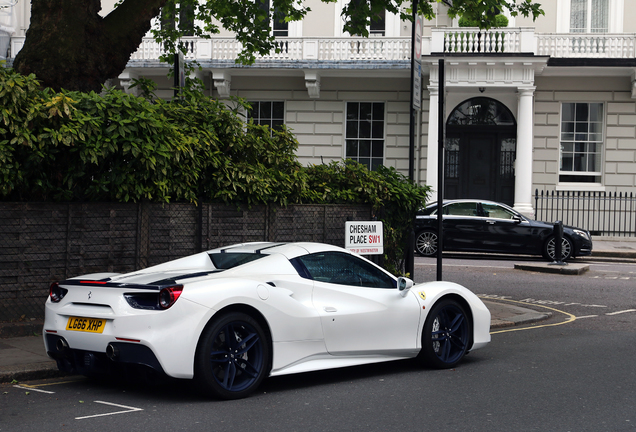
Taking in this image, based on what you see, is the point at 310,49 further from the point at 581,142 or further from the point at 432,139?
the point at 581,142

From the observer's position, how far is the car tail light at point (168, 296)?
568cm

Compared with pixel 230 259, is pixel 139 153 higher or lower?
higher

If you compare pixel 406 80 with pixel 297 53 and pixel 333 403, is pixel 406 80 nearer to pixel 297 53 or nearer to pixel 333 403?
pixel 297 53

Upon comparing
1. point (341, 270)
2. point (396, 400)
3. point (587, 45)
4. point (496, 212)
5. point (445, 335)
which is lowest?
point (396, 400)

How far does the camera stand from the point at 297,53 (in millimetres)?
25500

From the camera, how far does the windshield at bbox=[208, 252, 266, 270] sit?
22.1 ft

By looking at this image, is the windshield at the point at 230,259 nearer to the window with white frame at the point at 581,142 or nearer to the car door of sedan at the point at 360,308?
the car door of sedan at the point at 360,308

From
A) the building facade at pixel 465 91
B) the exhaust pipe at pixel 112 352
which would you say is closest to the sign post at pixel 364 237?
the exhaust pipe at pixel 112 352

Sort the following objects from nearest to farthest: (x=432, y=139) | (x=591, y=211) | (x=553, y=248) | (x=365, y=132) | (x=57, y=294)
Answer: (x=57, y=294)
(x=553, y=248)
(x=432, y=139)
(x=591, y=211)
(x=365, y=132)

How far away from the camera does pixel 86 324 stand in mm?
5953

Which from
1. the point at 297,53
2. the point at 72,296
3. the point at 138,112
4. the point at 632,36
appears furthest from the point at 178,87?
the point at 632,36

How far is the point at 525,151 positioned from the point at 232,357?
20.4 m

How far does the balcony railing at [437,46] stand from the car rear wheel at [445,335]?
1802 centimetres

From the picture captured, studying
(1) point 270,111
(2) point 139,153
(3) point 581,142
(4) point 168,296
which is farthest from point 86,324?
(3) point 581,142
